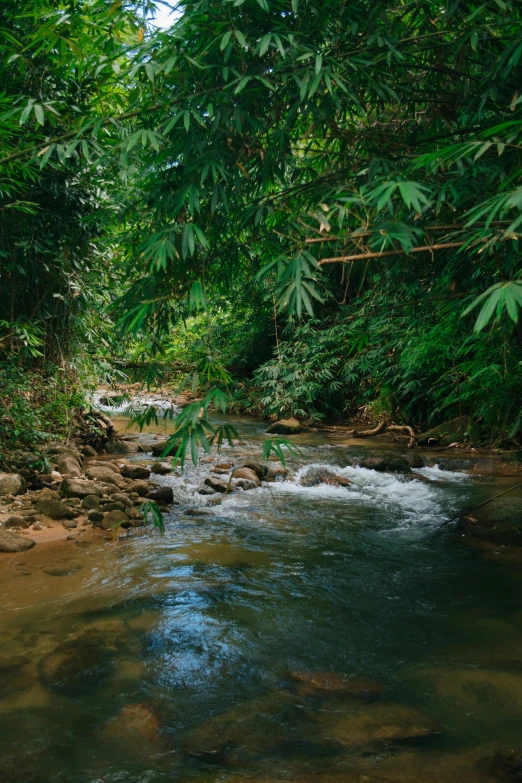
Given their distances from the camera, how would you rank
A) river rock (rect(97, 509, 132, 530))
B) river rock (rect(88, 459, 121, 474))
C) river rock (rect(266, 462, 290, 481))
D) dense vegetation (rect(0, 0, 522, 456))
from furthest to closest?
1. river rock (rect(266, 462, 290, 481))
2. river rock (rect(88, 459, 121, 474))
3. river rock (rect(97, 509, 132, 530))
4. dense vegetation (rect(0, 0, 522, 456))

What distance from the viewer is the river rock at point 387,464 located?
621cm

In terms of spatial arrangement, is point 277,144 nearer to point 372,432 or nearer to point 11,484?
point 11,484

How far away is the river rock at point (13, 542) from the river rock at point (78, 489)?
84 centimetres

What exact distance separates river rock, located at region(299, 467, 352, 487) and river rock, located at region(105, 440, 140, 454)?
7.48 ft

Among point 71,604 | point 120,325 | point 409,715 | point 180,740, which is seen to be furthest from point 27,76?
point 409,715

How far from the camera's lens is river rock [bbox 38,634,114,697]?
228 centimetres

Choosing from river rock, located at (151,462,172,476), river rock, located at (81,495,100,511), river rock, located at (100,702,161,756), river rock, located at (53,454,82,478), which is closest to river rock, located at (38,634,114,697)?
river rock, located at (100,702,161,756)

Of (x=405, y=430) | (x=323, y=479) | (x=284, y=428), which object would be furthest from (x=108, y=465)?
(x=405, y=430)

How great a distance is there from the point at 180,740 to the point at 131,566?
1.63m

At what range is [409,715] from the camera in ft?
6.90

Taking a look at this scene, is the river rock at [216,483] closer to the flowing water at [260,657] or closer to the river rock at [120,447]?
the flowing water at [260,657]

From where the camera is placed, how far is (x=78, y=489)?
461cm

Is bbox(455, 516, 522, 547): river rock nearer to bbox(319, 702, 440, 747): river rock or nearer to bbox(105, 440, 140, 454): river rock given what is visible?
bbox(319, 702, 440, 747): river rock

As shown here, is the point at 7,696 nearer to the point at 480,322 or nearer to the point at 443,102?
the point at 480,322
